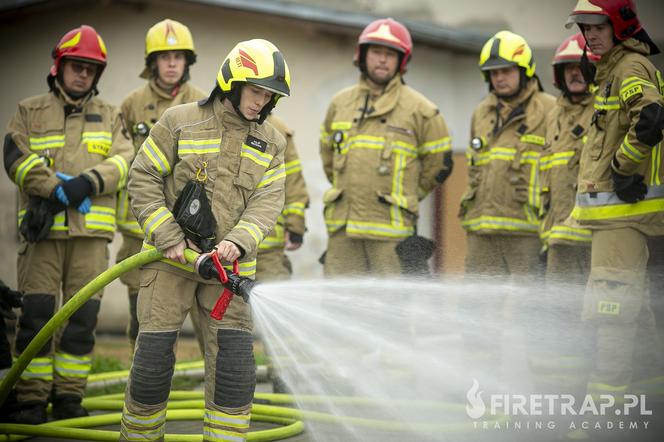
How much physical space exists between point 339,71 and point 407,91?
8.98 feet

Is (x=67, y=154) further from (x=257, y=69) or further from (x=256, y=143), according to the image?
(x=257, y=69)

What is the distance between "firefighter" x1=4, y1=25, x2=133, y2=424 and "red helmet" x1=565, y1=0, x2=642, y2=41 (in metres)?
3.32

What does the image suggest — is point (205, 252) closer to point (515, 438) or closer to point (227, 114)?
point (227, 114)

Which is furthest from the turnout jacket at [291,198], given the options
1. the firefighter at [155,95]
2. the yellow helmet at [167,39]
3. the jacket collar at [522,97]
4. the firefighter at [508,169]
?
the jacket collar at [522,97]

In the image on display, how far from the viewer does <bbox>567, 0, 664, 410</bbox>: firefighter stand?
5.83m

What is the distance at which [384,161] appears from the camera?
25.0ft

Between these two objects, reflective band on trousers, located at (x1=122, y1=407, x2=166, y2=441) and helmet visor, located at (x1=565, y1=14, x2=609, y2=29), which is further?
helmet visor, located at (x1=565, y1=14, x2=609, y2=29)

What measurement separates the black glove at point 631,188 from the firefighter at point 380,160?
6.53 ft

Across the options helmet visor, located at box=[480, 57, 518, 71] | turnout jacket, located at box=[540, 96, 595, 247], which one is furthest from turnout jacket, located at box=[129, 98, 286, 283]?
helmet visor, located at box=[480, 57, 518, 71]

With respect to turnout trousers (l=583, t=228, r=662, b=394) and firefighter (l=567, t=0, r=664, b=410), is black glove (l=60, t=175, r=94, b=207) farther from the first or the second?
turnout trousers (l=583, t=228, r=662, b=394)

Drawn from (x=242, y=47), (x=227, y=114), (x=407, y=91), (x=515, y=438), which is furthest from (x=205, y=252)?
(x=407, y=91)

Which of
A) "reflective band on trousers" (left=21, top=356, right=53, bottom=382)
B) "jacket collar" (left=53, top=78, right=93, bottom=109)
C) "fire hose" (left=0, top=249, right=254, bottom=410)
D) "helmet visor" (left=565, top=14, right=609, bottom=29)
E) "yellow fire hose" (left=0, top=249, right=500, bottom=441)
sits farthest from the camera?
Answer: "jacket collar" (left=53, top=78, right=93, bottom=109)

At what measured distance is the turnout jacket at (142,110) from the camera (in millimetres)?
7691

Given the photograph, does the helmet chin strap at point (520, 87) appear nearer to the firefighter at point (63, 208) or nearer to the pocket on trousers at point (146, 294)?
the firefighter at point (63, 208)
